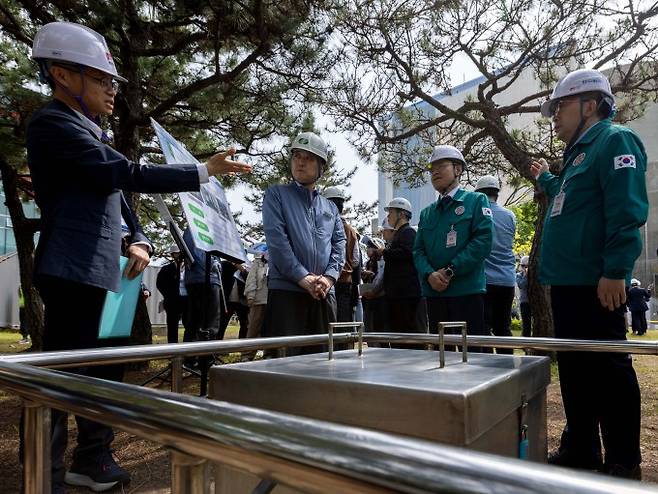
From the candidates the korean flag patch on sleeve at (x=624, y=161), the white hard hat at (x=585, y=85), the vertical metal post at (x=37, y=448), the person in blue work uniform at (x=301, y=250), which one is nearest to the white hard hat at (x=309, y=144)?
the person in blue work uniform at (x=301, y=250)

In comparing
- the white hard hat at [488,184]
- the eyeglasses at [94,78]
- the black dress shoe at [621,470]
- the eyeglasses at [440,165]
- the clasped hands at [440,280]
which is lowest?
the black dress shoe at [621,470]

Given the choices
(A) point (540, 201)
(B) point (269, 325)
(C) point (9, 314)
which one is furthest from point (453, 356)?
(C) point (9, 314)

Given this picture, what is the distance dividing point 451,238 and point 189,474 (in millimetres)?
2823

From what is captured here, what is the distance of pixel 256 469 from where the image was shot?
0.44 metres

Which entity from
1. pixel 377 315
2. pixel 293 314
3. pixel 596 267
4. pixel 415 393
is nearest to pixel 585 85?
pixel 596 267

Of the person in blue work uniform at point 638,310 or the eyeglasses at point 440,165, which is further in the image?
the person in blue work uniform at point 638,310

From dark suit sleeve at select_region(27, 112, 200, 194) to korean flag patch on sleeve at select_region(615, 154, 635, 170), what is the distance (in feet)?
5.51

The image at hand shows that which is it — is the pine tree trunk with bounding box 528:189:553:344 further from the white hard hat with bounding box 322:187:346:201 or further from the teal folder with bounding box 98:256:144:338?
the teal folder with bounding box 98:256:144:338

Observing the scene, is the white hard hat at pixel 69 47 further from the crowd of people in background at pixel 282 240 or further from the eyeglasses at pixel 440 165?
the eyeglasses at pixel 440 165

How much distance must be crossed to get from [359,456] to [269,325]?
233 centimetres

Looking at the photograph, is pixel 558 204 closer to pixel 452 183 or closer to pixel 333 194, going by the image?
pixel 452 183

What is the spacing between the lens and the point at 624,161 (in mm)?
2014

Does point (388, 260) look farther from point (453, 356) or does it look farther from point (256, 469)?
point (256, 469)

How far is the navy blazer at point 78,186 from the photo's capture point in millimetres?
1809
